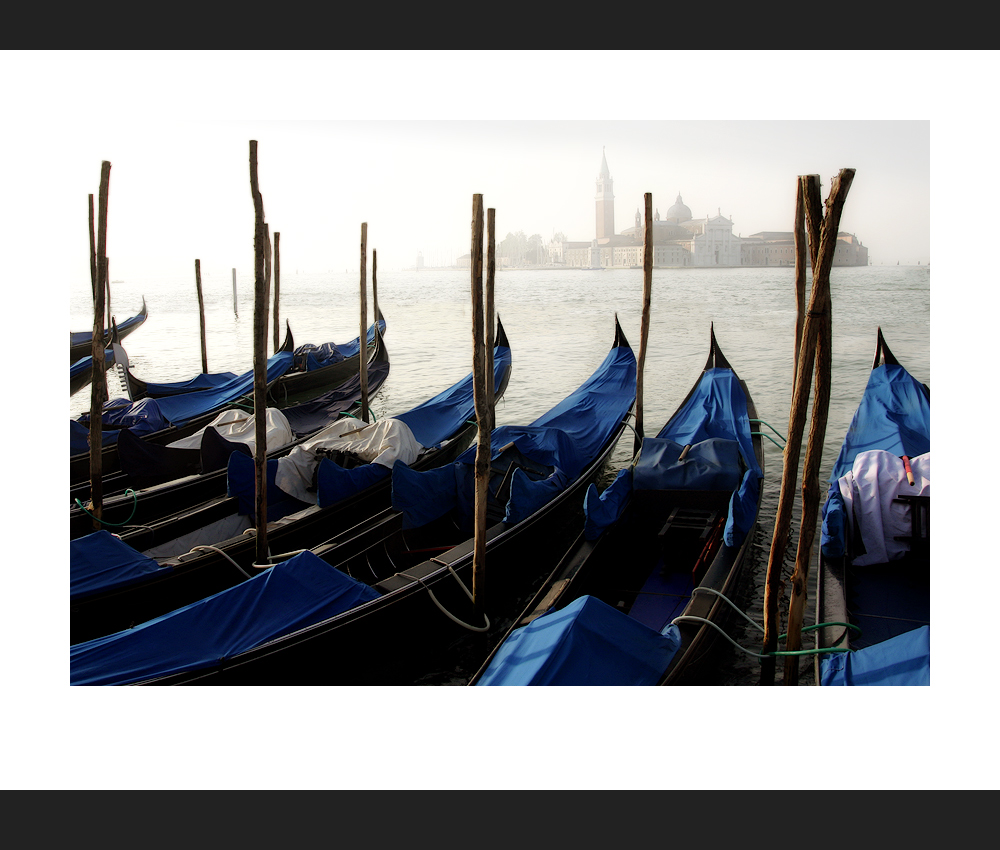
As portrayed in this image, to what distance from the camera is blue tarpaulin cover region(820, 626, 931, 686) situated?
2.21m

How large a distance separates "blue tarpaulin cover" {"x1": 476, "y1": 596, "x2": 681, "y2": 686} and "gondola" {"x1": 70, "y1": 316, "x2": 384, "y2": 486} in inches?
138

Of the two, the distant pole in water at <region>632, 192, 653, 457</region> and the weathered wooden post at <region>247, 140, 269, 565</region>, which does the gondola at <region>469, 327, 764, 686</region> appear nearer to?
the distant pole in water at <region>632, 192, 653, 457</region>

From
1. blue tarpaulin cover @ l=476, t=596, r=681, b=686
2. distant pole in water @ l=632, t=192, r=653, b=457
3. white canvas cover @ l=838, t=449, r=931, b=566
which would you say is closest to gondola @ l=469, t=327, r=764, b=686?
blue tarpaulin cover @ l=476, t=596, r=681, b=686

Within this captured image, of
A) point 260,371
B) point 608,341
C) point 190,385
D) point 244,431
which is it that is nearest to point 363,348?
point 244,431

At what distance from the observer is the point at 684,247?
5744 cm

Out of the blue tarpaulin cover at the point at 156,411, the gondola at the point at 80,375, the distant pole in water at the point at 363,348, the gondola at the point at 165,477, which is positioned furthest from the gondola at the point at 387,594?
the gondola at the point at 80,375

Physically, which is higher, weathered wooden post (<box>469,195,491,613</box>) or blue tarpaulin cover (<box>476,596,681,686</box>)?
weathered wooden post (<box>469,195,491,613</box>)

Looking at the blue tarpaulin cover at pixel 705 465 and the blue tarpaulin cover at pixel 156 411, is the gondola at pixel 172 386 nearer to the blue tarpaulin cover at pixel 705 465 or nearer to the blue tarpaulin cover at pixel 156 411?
the blue tarpaulin cover at pixel 156 411

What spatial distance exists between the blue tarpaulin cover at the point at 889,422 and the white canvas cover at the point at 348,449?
2.45m

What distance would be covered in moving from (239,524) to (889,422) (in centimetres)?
397

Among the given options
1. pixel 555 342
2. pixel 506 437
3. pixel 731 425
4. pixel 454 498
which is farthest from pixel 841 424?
pixel 555 342

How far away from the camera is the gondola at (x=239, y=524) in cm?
319

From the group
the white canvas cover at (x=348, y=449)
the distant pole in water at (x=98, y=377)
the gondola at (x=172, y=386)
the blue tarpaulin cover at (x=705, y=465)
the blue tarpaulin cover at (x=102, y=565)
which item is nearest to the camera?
the blue tarpaulin cover at (x=102, y=565)

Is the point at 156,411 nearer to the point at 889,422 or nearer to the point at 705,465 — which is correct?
the point at 705,465
